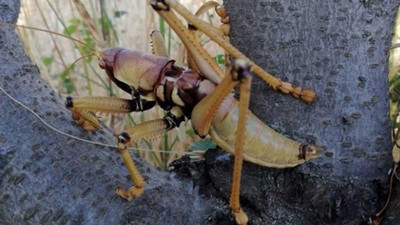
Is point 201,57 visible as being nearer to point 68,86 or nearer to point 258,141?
A: point 258,141

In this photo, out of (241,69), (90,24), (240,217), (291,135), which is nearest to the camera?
(241,69)

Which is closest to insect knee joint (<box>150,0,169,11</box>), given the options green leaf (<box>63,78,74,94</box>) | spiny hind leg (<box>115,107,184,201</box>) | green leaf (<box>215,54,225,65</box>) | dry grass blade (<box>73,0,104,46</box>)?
spiny hind leg (<box>115,107,184,201</box>)

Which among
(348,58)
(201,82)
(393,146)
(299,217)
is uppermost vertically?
(348,58)

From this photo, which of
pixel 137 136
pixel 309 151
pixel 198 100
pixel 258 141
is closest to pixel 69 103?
pixel 137 136

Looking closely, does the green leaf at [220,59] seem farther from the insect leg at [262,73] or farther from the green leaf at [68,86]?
the green leaf at [68,86]

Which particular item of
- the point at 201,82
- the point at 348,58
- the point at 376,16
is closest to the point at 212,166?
the point at 201,82

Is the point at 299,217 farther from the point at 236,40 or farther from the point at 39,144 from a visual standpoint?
the point at 39,144

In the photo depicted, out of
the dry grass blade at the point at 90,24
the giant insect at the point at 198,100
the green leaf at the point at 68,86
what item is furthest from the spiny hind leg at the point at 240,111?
the green leaf at the point at 68,86
